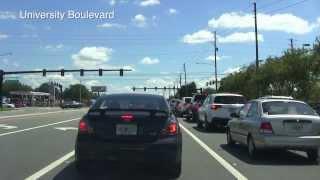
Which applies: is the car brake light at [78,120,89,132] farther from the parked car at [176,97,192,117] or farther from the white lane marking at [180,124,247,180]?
the parked car at [176,97,192,117]

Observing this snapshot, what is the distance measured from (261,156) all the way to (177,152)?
16.9ft

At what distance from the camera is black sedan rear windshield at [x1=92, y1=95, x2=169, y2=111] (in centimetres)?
1227

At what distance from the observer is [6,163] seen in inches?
549

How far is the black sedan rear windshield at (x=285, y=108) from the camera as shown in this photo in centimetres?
1553

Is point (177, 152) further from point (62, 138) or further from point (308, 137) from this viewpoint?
point (62, 138)

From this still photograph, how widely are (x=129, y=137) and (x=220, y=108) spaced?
16440 mm

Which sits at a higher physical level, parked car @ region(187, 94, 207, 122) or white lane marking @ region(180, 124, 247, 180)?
parked car @ region(187, 94, 207, 122)

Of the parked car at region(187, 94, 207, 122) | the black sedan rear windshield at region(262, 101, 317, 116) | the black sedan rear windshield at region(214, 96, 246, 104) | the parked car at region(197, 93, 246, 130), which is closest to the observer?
the black sedan rear windshield at region(262, 101, 317, 116)

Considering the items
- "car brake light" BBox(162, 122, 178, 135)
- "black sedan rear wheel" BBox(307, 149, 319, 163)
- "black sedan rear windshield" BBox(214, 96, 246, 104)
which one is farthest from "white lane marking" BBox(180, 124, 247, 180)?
"black sedan rear windshield" BBox(214, 96, 246, 104)

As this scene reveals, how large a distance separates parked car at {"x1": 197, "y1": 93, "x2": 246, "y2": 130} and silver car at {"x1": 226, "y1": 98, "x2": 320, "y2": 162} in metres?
11.1

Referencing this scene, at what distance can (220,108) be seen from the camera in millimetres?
27547

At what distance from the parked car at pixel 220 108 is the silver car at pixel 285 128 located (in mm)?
11128

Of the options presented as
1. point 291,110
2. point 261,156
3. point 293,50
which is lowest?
point 261,156

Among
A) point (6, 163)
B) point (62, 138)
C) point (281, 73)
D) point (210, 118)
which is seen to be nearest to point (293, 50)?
point (281, 73)
